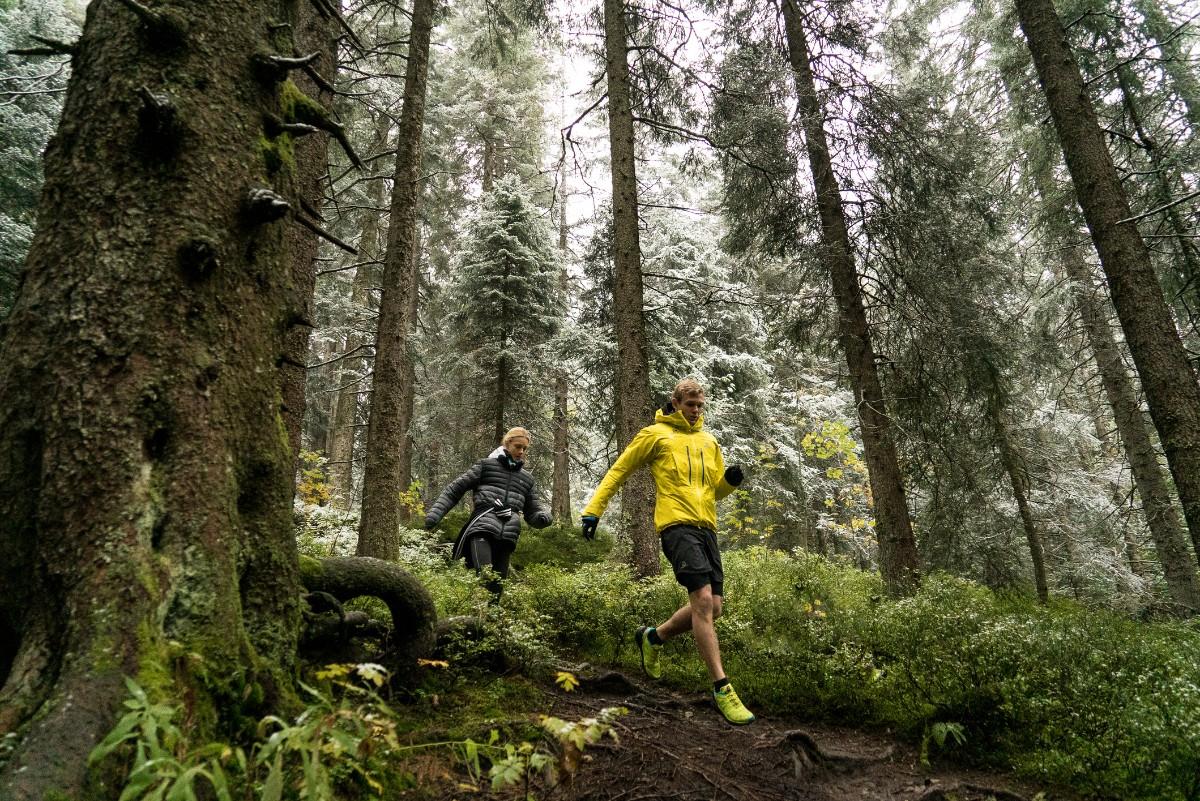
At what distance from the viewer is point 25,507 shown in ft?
7.36

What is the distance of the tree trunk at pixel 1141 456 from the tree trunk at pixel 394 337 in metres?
9.80

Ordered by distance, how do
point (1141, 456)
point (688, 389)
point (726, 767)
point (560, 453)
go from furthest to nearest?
point (560, 453), point (1141, 456), point (688, 389), point (726, 767)

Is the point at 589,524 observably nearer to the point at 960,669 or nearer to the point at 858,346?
the point at 960,669

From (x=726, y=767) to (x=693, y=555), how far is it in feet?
4.51

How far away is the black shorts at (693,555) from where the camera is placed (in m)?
4.44

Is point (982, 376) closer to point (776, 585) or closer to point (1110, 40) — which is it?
point (776, 585)

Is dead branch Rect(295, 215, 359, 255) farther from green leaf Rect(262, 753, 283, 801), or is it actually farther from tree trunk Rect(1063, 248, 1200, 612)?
tree trunk Rect(1063, 248, 1200, 612)

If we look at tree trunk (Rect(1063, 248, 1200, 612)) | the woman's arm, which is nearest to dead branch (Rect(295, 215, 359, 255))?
the woman's arm

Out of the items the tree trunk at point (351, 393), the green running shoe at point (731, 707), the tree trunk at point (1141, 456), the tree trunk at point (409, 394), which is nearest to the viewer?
the green running shoe at point (731, 707)

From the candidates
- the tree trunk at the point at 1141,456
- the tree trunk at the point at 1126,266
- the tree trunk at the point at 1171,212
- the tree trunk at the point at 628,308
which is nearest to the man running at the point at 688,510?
the tree trunk at the point at 628,308

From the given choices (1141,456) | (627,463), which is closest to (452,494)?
(627,463)

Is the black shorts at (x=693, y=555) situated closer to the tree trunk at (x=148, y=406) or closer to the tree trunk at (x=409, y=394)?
the tree trunk at (x=148, y=406)

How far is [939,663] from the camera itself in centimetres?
461

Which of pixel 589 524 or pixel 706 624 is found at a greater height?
pixel 589 524
